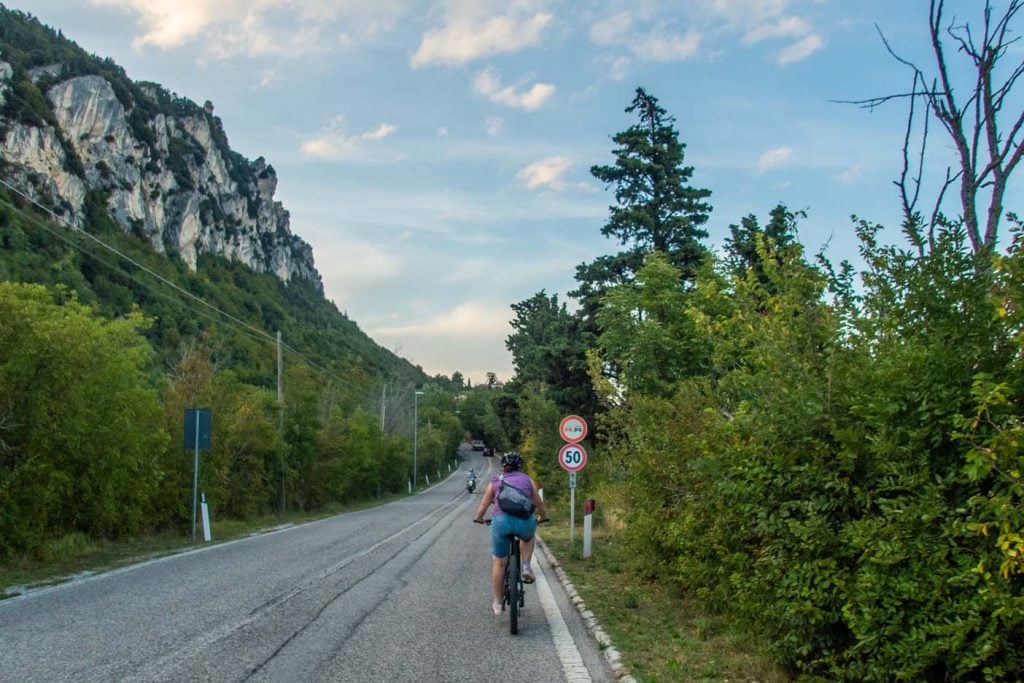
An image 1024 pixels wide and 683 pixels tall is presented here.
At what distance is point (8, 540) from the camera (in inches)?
480

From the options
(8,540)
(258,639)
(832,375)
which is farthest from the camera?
(8,540)

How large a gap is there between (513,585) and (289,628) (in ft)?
6.98

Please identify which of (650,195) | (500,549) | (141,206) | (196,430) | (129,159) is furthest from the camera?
(129,159)

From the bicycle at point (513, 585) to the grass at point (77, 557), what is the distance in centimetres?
589

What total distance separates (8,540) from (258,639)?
7599 mm

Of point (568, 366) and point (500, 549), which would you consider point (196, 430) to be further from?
point (568, 366)

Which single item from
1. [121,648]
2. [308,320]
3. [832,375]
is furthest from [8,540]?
[308,320]

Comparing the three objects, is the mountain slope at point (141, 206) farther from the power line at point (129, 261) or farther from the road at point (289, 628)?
the road at point (289, 628)

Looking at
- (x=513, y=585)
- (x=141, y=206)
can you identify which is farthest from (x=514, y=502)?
(x=141, y=206)

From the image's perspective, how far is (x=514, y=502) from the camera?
789 cm

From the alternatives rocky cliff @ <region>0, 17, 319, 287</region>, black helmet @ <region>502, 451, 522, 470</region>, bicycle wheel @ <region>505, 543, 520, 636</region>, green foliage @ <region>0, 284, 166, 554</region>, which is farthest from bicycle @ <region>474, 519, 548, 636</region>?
rocky cliff @ <region>0, 17, 319, 287</region>

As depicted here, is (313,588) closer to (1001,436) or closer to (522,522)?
(522,522)

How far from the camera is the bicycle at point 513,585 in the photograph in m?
7.45

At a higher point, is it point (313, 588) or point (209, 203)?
point (209, 203)
